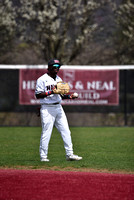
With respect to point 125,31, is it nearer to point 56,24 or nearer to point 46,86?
point 56,24

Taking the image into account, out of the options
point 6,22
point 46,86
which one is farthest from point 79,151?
point 6,22

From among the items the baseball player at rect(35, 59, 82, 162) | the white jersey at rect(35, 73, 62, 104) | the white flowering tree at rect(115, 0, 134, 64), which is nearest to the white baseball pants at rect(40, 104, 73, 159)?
the baseball player at rect(35, 59, 82, 162)

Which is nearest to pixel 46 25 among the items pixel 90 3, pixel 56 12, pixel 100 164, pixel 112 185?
pixel 56 12

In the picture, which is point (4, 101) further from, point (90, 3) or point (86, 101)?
point (90, 3)

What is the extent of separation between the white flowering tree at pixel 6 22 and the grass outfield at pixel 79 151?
897 cm

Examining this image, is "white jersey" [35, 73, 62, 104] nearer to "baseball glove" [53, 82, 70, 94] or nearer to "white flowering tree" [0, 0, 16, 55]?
"baseball glove" [53, 82, 70, 94]

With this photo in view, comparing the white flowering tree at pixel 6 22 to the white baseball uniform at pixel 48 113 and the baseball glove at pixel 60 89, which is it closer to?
the white baseball uniform at pixel 48 113

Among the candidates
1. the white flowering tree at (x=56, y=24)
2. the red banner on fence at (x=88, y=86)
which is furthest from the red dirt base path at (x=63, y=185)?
the white flowering tree at (x=56, y=24)

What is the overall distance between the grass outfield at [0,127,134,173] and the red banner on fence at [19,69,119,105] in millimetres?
2045

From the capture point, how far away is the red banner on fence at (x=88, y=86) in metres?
18.5

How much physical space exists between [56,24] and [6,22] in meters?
2.63

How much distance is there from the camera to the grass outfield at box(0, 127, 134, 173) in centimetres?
902

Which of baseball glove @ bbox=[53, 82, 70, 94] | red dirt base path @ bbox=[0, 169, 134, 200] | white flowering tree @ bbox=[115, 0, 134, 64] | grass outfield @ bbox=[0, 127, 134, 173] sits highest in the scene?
white flowering tree @ bbox=[115, 0, 134, 64]

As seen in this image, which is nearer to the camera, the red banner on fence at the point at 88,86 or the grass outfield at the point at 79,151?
the grass outfield at the point at 79,151
